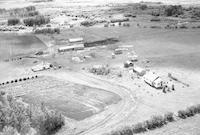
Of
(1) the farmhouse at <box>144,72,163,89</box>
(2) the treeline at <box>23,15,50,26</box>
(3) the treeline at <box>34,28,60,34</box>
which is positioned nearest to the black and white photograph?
(1) the farmhouse at <box>144,72,163,89</box>

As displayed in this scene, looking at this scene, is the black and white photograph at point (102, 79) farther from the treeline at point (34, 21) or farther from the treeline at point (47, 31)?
the treeline at point (34, 21)

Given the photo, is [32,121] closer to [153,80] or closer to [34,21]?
[153,80]

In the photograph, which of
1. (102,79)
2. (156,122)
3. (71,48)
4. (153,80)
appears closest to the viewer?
(156,122)

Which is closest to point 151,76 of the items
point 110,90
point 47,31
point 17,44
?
point 110,90

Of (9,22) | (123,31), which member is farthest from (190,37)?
(9,22)

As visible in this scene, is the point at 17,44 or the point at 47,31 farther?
the point at 47,31

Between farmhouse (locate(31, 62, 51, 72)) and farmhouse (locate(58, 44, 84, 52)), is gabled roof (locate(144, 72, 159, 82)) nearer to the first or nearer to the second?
farmhouse (locate(31, 62, 51, 72))

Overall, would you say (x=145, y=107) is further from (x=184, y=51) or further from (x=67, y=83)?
(x=184, y=51)

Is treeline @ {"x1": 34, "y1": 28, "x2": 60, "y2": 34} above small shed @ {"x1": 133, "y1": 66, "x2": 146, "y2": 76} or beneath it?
above
